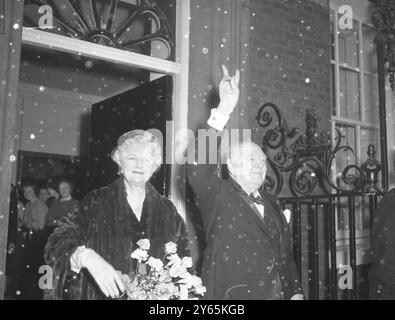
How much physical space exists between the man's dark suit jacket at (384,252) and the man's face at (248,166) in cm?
76

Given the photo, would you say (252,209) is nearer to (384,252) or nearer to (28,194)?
(384,252)

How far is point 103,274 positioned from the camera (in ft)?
6.84

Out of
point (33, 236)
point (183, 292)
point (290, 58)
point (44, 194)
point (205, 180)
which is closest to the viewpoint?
point (205, 180)

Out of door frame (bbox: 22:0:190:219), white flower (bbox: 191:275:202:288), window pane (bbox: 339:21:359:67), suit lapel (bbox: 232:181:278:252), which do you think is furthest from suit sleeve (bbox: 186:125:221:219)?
window pane (bbox: 339:21:359:67)

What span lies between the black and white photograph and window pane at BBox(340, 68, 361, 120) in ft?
0.06

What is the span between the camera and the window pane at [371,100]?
5020mm

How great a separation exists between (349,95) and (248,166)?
3.04 m

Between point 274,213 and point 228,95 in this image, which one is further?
point 274,213

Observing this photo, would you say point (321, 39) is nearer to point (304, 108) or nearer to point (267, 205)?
point (304, 108)

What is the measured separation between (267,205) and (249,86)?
1533mm

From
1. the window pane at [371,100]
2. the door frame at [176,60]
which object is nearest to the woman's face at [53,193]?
the door frame at [176,60]

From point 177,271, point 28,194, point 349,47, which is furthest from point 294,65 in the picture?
point 28,194

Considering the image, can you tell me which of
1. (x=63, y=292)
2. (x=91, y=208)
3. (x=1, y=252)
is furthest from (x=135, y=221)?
(x=1, y=252)

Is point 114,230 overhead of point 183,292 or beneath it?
overhead
